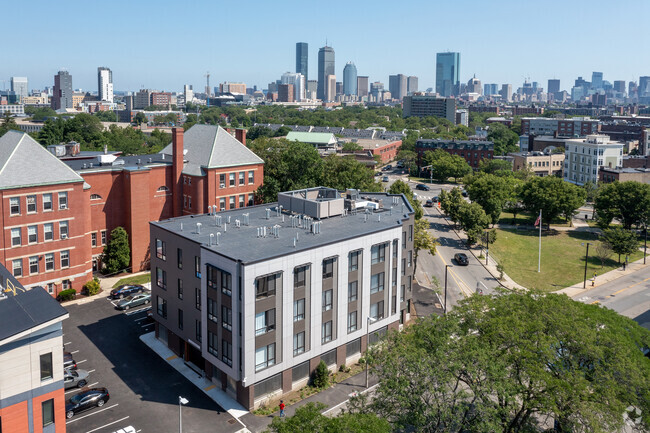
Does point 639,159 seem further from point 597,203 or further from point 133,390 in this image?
point 133,390

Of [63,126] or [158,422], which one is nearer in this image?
[158,422]

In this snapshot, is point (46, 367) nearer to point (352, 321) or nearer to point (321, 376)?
point (321, 376)

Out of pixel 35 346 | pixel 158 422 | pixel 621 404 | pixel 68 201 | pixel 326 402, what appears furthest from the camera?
pixel 68 201

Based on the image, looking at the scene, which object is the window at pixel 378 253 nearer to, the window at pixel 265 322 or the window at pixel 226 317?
the window at pixel 265 322

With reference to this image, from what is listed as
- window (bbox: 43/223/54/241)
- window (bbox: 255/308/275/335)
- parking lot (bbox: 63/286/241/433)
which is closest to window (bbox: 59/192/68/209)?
window (bbox: 43/223/54/241)

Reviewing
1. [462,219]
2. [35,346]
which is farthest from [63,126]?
[35,346]

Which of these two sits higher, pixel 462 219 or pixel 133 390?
pixel 462 219

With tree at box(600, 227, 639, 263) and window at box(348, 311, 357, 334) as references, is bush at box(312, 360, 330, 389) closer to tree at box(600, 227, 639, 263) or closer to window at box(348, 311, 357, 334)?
window at box(348, 311, 357, 334)
